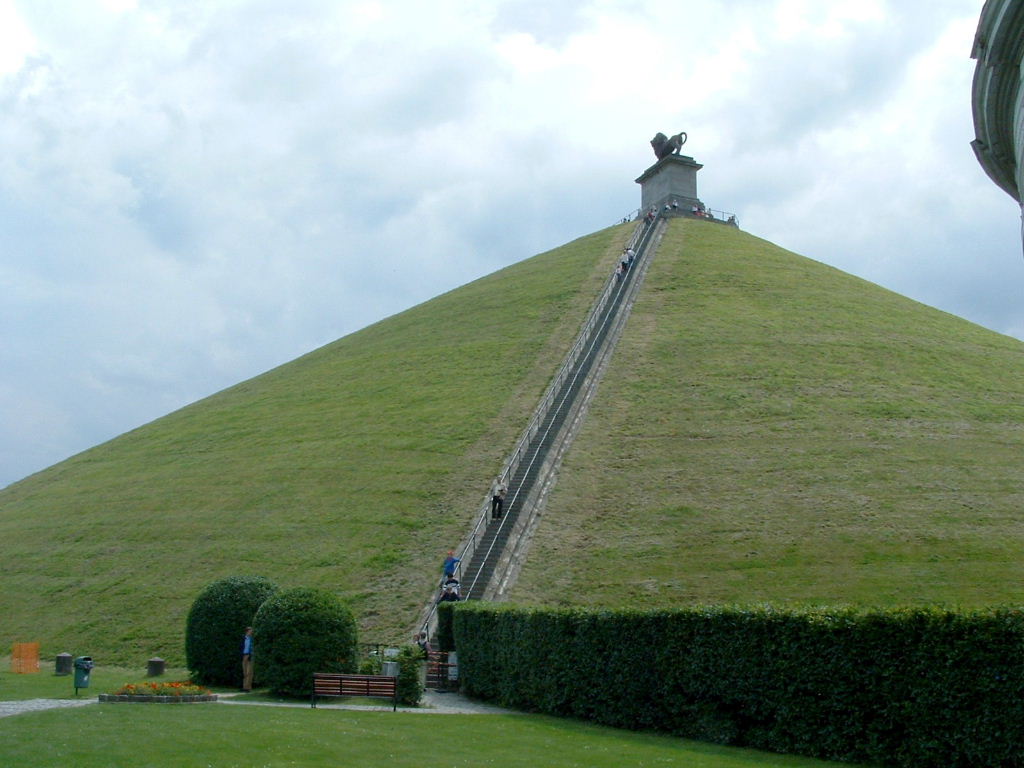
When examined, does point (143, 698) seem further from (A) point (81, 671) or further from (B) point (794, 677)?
(B) point (794, 677)

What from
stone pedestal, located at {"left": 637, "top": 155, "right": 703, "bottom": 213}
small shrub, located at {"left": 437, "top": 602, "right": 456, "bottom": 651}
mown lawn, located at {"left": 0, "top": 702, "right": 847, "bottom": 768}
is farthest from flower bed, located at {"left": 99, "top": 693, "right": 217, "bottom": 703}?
stone pedestal, located at {"left": 637, "top": 155, "right": 703, "bottom": 213}

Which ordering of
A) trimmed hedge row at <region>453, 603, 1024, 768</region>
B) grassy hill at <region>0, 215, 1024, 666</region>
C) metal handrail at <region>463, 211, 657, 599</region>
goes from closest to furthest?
trimmed hedge row at <region>453, 603, 1024, 768</region> → grassy hill at <region>0, 215, 1024, 666</region> → metal handrail at <region>463, 211, 657, 599</region>

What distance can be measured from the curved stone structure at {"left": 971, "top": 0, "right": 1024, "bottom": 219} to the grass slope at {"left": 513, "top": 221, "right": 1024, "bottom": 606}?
11.4m

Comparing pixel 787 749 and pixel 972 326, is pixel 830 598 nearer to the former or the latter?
pixel 787 749

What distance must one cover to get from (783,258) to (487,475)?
35095 mm

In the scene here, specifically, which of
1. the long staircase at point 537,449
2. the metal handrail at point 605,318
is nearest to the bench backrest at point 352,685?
the long staircase at point 537,449

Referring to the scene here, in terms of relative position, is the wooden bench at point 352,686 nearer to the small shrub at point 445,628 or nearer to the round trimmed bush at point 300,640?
the round trimmed bush at point 300,640

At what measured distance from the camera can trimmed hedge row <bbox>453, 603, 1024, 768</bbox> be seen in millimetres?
11141

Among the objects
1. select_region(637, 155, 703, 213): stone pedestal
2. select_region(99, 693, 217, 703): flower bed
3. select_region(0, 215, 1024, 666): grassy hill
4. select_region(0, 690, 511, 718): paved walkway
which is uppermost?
select_region(637, 155, 703, 213): stone pedestal

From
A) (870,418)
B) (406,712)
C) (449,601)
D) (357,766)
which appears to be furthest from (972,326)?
(357,766)

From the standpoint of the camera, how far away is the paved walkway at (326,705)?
1673 cm

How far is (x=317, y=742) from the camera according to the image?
12.9 meters

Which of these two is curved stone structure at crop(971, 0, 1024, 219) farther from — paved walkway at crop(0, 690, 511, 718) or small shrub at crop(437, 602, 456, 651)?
small shrub at crop(437, 602, 456, 651)

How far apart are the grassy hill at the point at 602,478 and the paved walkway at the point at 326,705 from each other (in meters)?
4.81
